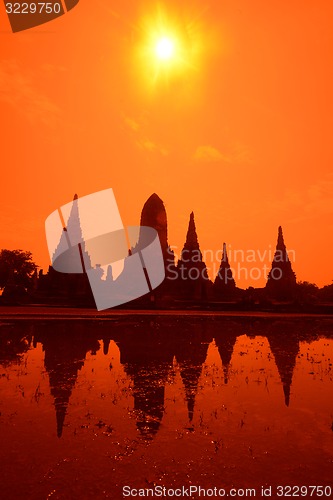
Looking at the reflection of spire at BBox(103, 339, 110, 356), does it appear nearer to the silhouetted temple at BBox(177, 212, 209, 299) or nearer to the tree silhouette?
the silhouetted temple at BBox(177, 212, 209, 299)

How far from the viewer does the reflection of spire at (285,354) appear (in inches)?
463

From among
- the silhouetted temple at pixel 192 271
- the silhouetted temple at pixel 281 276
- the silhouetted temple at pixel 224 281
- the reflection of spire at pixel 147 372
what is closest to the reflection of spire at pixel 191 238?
the silhouetted temple at pixel 192 271

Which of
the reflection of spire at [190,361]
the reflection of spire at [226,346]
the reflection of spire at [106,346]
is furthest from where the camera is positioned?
the reflection of spire at [106,346]

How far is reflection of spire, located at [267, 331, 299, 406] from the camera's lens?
38.6ft

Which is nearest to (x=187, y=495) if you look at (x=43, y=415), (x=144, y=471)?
(x=144, y=471)

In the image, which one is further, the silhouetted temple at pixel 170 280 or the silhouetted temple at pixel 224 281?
the silhouetted temple at pixel 224 281

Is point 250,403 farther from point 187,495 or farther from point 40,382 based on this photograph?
point 40,382

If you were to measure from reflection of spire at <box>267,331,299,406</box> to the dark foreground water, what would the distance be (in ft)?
0.27

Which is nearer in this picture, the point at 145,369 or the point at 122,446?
the point at 122,446

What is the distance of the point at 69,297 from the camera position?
152 ft

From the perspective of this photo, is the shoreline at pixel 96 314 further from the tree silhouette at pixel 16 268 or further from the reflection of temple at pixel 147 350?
the tree silhouette at pixel 16 268

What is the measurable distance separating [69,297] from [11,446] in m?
41.1

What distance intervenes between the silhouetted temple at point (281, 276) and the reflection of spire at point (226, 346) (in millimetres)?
34168

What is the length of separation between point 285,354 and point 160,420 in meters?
10.1
